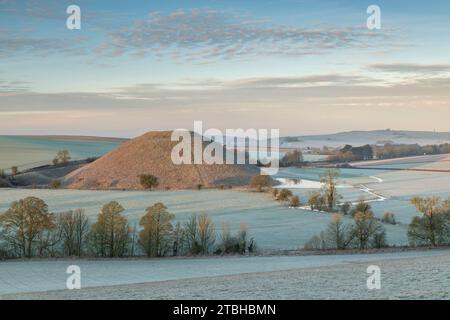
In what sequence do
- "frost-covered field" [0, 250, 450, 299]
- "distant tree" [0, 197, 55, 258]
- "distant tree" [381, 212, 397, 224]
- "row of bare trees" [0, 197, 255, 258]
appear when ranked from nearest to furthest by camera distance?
1. "frost-covered field" [0, 250, 450, 299]
2. "row of bare trees" [0, 197, 255, 258]
3. "distant tree" [0, 197, 55, 258]
4. "distant tree" [381, 212, 397, 224]

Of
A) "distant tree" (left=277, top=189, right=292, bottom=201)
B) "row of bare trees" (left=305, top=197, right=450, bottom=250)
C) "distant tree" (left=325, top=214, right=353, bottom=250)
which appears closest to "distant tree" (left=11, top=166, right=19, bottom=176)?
"distant tree" (left=277, top=189, right=292, bottom=201)

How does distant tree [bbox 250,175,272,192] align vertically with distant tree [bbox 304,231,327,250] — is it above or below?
above

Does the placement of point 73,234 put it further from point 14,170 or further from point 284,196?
point 14,170

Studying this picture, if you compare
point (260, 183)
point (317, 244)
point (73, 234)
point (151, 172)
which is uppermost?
point (151, 172)

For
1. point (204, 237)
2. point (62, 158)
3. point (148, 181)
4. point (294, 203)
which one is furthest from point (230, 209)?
point (62, 158)

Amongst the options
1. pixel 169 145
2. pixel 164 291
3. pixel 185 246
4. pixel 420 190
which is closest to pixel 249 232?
pixel 185 246

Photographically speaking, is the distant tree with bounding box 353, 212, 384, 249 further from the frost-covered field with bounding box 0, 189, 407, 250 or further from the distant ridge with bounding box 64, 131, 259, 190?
the distant ridge with bounding box 64, 131, 259, 190
